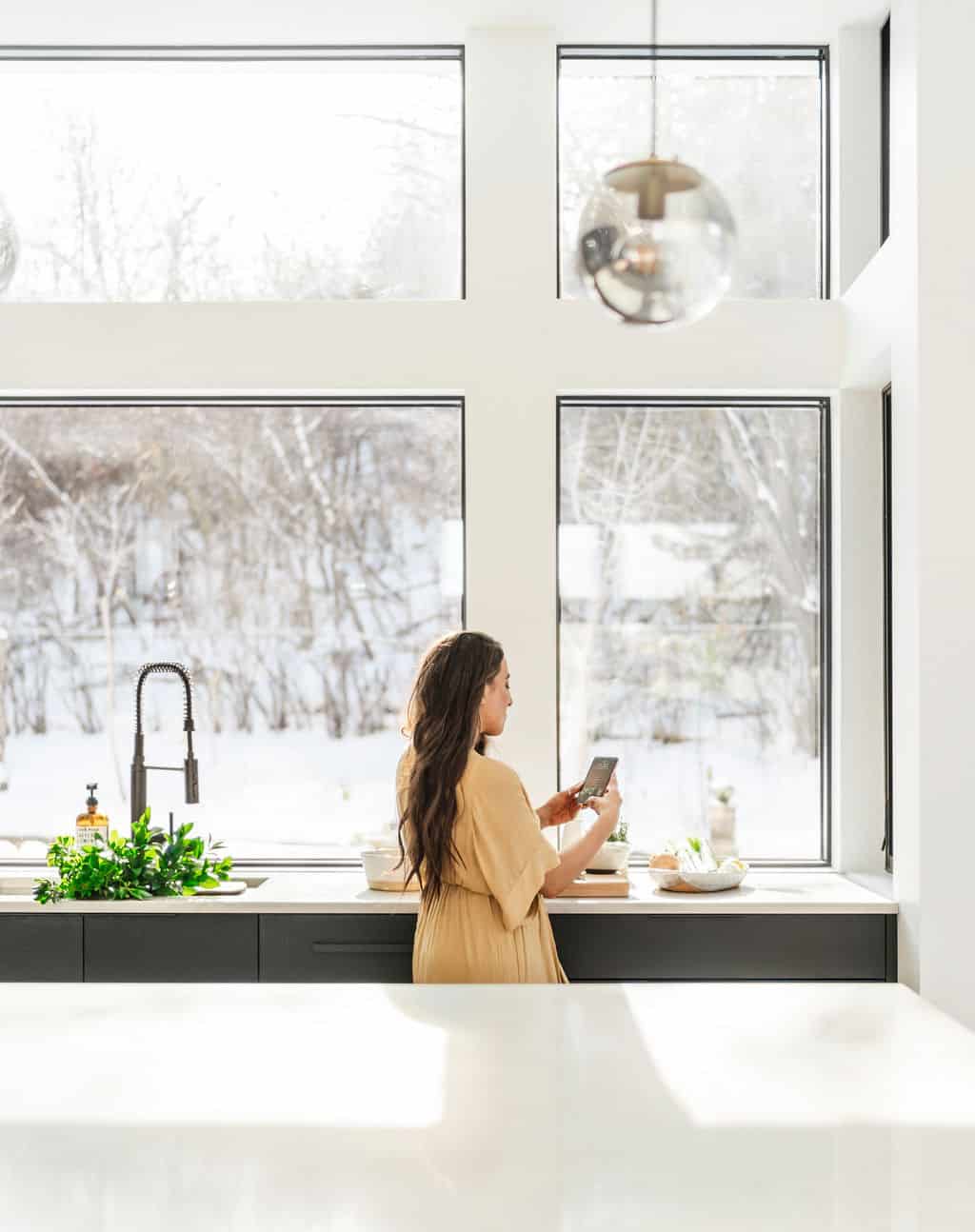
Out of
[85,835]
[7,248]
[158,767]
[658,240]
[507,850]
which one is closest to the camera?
[658,240]

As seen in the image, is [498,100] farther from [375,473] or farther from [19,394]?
[19,394]

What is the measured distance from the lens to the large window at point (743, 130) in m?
3.65

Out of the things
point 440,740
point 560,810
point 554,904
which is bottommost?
point 554,904

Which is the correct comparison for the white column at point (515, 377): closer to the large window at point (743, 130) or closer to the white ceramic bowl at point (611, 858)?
the large window at point (743, 130)

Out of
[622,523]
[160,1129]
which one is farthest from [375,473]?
[160,1129]

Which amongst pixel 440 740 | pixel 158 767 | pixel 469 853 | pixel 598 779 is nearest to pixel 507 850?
pixel 469 853

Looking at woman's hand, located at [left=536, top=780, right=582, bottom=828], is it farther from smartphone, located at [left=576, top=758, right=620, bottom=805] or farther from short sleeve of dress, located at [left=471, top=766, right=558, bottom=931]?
short sleeve of dress, located at [left=471, top=766, right=558, bottom=931]

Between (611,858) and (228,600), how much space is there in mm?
1412

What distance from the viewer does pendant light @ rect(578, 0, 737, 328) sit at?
1.51 meters

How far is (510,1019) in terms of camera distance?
1.63 m

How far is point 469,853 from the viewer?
225 cm

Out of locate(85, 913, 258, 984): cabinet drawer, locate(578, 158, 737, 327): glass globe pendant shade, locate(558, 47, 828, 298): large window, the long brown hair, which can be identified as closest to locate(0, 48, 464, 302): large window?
locate(558, 47, 828, 298): large window

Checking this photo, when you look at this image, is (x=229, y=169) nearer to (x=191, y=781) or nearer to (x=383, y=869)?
(x=191, y=781)

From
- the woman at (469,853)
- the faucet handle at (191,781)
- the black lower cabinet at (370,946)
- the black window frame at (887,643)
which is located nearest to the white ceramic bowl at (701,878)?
the black lower cabinet at (370,946)
